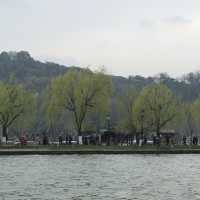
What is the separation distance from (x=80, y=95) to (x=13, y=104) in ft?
34.8

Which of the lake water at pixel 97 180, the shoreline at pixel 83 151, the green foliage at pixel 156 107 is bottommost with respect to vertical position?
the lake water at pixel 97 180

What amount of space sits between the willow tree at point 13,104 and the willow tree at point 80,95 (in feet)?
16.5

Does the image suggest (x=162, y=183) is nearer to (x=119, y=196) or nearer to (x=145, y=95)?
(x=119, y=196)

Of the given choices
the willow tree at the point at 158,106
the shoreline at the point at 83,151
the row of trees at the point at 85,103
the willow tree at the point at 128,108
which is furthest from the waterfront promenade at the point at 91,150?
the willow tree at the point at 128,108

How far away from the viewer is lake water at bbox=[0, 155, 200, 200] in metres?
32.9

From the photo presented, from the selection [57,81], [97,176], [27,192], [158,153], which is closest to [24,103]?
[57,81]

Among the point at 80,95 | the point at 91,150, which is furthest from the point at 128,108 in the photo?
the point at 91,150

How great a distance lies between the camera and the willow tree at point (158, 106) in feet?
330

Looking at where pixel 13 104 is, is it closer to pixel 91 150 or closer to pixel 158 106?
pixel 158 106

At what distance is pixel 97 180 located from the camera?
4066 cm

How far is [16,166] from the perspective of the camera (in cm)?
5156

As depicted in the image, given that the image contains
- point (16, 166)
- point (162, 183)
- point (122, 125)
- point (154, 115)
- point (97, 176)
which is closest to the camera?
point (162, 183)

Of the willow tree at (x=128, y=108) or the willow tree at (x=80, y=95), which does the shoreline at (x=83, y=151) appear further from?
the willow tree at (x=128, y=108)

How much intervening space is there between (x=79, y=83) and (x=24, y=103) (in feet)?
32.2
